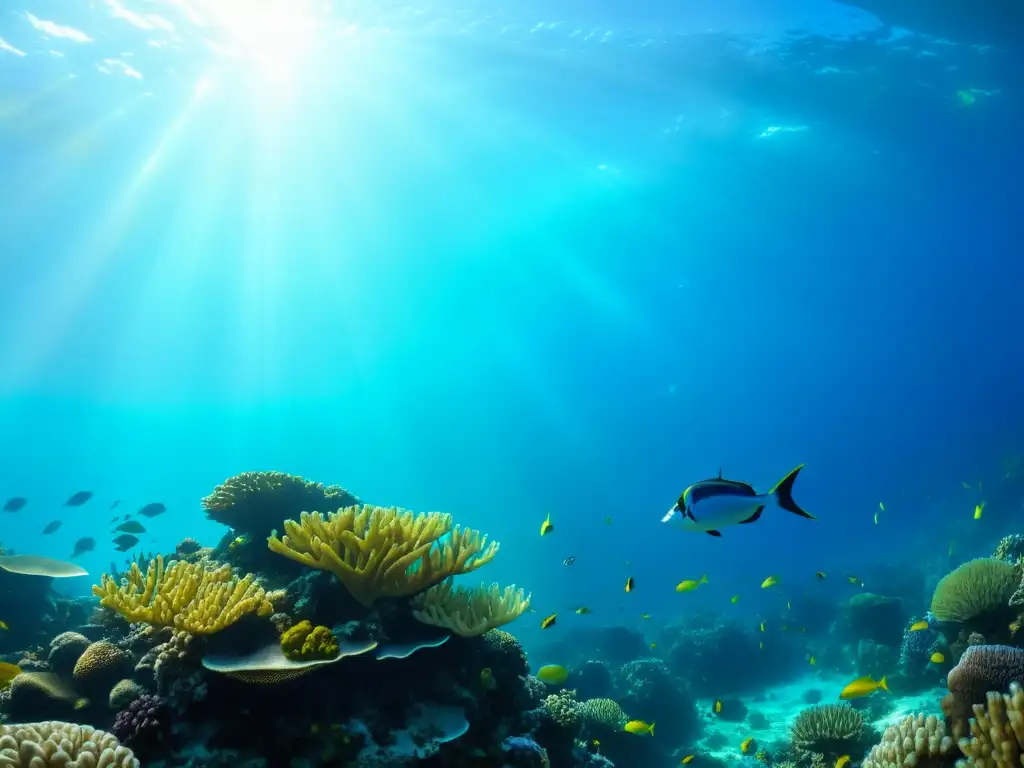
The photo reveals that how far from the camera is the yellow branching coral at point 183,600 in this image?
4152 mm

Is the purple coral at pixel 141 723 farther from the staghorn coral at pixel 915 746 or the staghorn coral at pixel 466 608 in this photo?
the staghorn coral at pixel 915 746

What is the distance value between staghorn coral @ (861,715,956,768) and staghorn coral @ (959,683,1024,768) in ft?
0.75

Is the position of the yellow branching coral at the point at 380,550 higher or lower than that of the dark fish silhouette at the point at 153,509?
lower

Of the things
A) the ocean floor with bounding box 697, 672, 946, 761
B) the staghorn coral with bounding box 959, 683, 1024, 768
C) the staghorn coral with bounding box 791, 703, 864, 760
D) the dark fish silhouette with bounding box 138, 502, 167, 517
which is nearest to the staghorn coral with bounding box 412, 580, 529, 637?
the staghorn coral with bounding box 959, 683, 1024, 768

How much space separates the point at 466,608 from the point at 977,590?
7180mm

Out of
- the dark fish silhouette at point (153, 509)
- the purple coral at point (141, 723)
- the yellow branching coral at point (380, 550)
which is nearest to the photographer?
the purple coral at point (141, 723)

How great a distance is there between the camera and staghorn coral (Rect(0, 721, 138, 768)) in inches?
110

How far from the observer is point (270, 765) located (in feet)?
12.4

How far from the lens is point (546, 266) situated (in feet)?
182

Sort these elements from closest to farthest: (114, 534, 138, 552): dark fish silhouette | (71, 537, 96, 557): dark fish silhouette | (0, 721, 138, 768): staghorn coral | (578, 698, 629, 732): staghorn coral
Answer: (0, 721, 138, 768): staghorn coral → (578, 698, 629, 732): staghorn coral → (114, 534, 138, 552): dark fish silhouette → (71, 537, 96, 557): dark fish silhouette

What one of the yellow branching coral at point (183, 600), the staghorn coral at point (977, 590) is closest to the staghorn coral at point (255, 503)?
the yellow branching coral at point (183, 600)

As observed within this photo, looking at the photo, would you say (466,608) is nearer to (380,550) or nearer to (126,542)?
(380,550)

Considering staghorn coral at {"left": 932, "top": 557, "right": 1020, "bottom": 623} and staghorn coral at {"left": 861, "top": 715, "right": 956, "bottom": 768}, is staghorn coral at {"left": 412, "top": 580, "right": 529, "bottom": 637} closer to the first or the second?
staghorn coral at {"left": 861, "top": 715, "right": 956, "bottom": 768}

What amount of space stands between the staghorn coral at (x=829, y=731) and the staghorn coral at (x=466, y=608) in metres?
5.12
